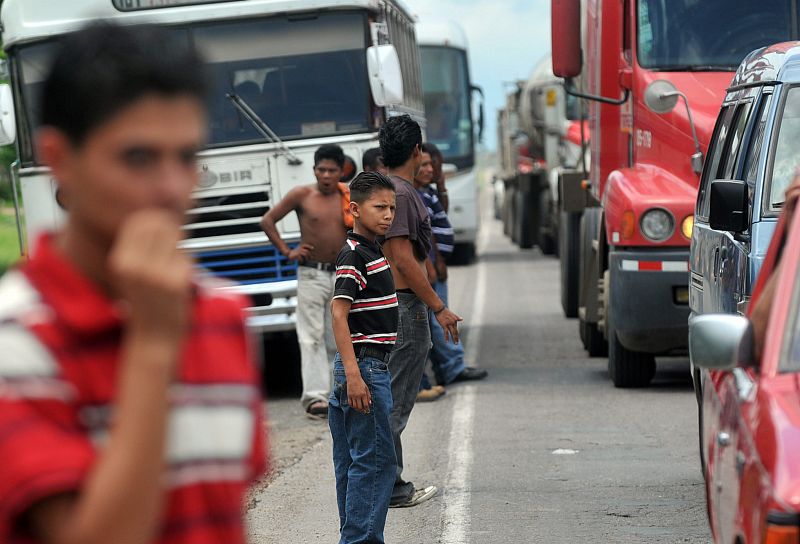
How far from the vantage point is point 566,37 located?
11656mm

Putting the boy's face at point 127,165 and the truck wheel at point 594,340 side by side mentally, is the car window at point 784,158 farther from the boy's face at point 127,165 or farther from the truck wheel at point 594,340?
the truck wheel at point 594,340

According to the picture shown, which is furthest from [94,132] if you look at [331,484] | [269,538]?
[331,484]

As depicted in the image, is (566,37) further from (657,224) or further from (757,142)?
(757,142)

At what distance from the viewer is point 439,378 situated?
11344mm

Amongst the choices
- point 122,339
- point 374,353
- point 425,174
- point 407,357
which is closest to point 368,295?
point 374,353

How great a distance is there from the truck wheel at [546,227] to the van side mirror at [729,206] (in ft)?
69.6

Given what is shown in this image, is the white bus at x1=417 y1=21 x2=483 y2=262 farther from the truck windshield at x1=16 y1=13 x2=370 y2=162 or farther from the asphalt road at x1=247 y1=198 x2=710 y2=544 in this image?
the truck windshield at x1=16 y1=13 x2=370 y2=162

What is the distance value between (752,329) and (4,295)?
2422 mm

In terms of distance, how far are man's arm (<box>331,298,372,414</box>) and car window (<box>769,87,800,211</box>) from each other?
203cm

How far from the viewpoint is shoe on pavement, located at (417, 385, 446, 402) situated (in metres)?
10.7

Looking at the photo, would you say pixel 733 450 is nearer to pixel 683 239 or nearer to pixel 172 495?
pixel 172 495

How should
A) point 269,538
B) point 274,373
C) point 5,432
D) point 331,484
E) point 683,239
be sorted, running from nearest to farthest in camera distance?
point 5,432, point 269,538, point 331,484, point 683,239, point 274,373

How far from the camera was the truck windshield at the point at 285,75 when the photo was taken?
11.1 meters

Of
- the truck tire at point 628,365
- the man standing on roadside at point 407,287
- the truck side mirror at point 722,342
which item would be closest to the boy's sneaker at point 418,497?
the man standing on roadside at point 407,287
